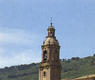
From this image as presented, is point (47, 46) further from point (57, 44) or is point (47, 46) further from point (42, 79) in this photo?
point (42, 79)

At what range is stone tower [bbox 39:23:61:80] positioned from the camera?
69.5 meters

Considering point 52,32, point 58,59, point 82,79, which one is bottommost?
point 82,79

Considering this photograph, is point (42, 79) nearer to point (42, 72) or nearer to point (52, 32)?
point (42, 72)

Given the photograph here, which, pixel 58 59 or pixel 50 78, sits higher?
pixel 58 59

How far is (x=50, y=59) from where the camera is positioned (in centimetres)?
6994

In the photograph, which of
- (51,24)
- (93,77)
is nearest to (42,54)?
(51,24)

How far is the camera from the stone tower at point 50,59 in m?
69.5

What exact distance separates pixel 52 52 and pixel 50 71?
4286 mm

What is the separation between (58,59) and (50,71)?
11.6 feet

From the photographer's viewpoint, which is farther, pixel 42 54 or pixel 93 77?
pixel 42 54

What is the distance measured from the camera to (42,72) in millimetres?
71062

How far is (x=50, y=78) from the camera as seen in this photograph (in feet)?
226

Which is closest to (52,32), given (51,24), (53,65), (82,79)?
(51,24)

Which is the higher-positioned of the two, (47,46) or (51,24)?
(51,24)
